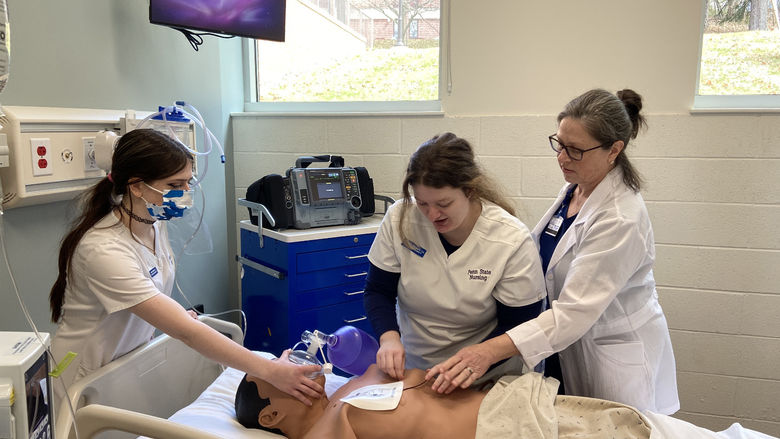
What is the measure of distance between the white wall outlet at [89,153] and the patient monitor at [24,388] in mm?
1072

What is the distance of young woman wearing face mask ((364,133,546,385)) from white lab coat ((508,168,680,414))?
11 cm

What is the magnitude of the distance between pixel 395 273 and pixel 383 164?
1.35 m

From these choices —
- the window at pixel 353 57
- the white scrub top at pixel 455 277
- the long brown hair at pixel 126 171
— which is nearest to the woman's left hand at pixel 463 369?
the white scrub top at pixel 455 277

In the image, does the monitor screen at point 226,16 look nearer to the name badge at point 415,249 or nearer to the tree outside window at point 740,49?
the name badge at point 415,249

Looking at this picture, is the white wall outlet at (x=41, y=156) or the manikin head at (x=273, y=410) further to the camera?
the white wall outlet at (x=41, y=156)

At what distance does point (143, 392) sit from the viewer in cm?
158

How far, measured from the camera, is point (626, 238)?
4.80ft

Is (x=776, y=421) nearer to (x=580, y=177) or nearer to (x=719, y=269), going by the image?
(x=719, y=269)

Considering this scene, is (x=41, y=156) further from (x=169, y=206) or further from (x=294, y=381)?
(x=294, y=381)

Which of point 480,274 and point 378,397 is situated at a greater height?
point 480,274

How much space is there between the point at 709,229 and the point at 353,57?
198 cm

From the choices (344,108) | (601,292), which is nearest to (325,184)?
(344,108)

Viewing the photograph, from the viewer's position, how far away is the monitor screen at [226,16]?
221cm

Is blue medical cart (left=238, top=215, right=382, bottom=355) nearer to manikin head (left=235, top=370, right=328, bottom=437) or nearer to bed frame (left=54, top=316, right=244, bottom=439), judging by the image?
bed frame (left=54, top=316, right=244, bottom=439)
